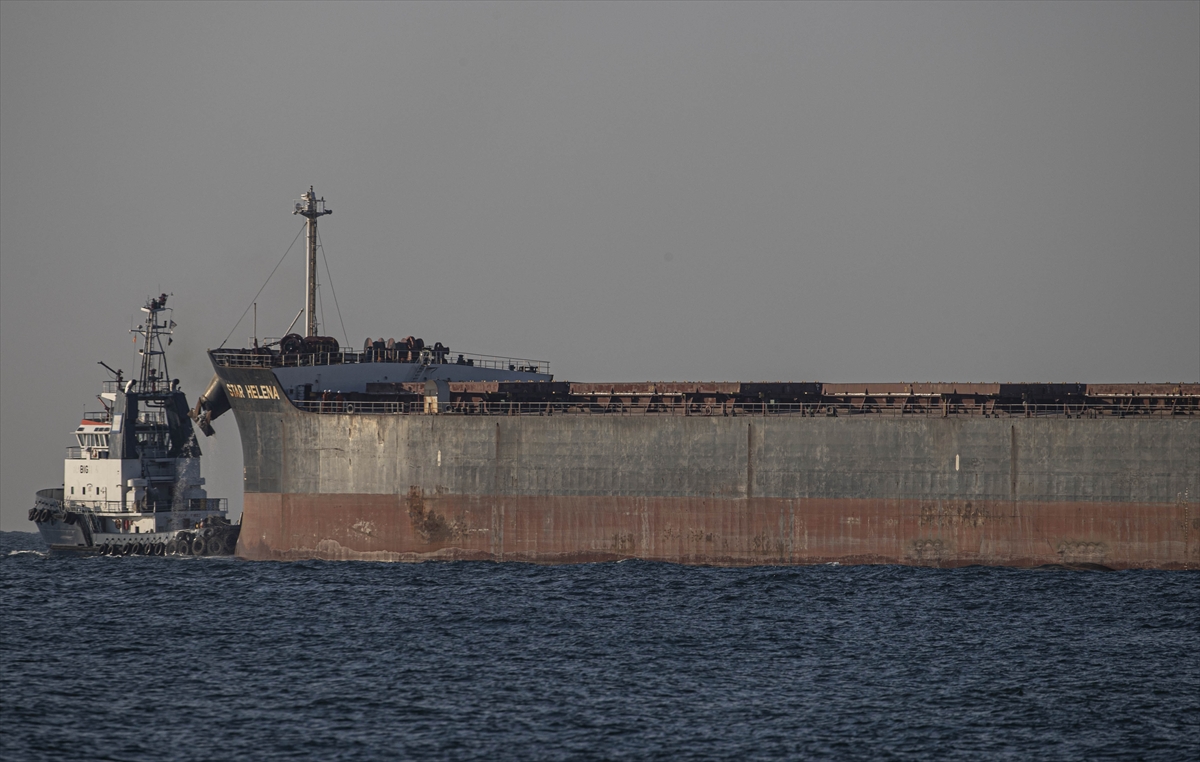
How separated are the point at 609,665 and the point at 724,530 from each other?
616 inches

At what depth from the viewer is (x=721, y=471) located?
4466cm

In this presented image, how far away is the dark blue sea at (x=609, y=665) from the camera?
23.2m

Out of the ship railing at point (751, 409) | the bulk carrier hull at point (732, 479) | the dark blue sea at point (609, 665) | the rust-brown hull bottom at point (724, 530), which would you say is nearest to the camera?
the dark blue sea at point (609, 665)

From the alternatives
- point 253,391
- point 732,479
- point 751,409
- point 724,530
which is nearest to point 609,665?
point 724,530

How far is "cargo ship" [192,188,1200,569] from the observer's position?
41781mm

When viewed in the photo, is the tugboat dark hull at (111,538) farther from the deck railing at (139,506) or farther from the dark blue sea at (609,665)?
the dark blue sea at (609,665)

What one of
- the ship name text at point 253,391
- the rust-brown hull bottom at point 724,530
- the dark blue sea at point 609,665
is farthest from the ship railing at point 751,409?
the dark blue sea at point 609,665

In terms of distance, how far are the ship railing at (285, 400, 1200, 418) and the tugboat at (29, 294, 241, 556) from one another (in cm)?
774

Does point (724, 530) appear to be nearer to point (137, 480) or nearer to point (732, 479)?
point (732, 479)

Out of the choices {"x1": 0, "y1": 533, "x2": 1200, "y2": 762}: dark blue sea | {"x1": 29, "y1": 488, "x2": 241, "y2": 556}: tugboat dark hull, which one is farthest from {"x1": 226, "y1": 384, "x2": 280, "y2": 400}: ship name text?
{"x1": 0, "y1": 533, "x2": 1200, "y2": 762}: dark blue sea

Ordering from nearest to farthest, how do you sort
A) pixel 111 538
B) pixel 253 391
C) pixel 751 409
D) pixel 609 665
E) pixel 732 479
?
pixel 609 665 → pixel 732 479 → pixel 751 409 → pixel 253 391 → pixel 111 538

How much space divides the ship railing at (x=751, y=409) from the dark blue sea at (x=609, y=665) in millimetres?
5223

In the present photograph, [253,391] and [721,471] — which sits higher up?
[253,391]

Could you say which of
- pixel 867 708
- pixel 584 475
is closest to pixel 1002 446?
pixel 584 475
